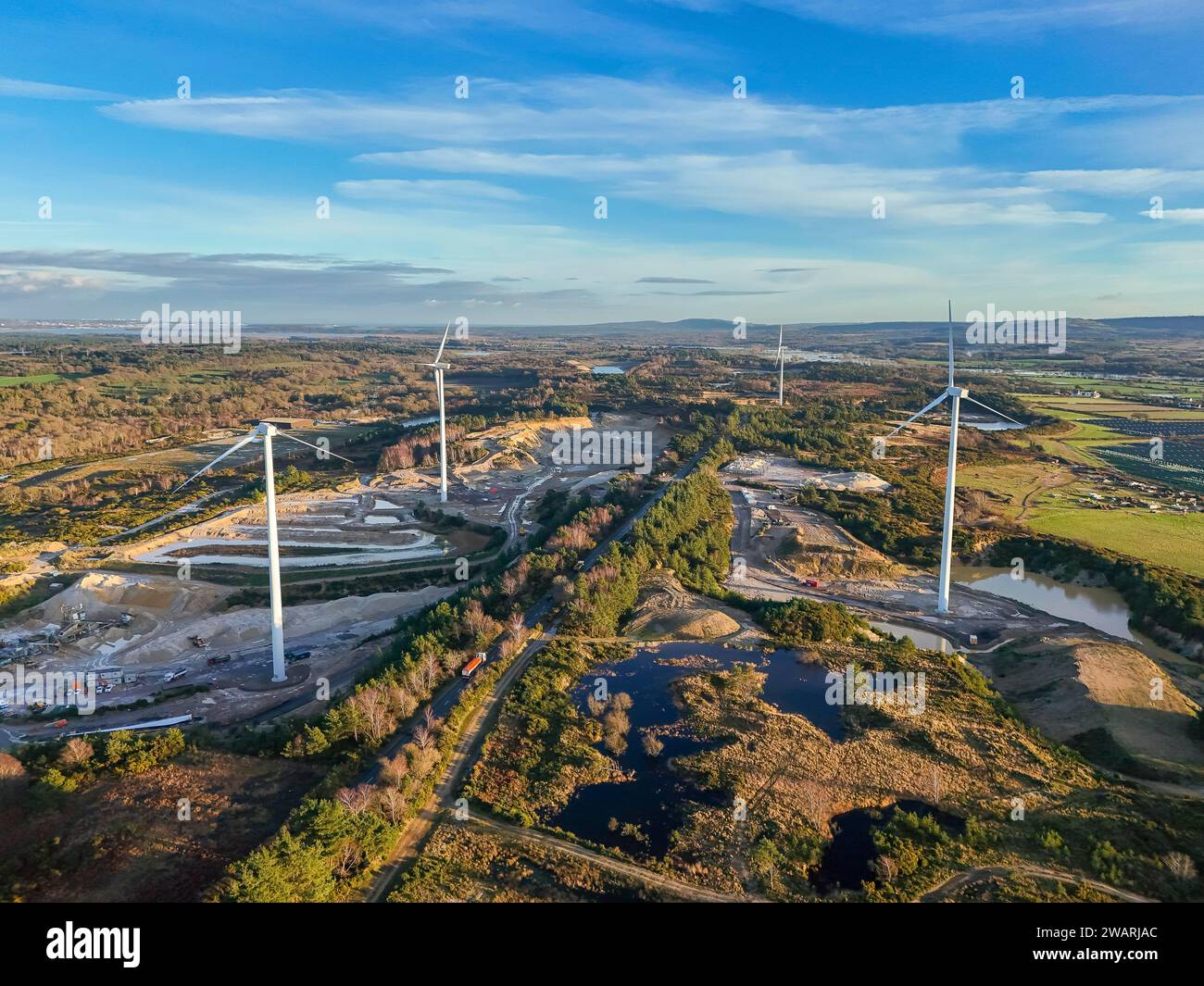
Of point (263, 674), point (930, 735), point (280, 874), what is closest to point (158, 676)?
point (263, 674)

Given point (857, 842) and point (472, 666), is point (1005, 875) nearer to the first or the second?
point (857, 842)

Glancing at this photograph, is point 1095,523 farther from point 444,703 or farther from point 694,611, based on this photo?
point 444,703

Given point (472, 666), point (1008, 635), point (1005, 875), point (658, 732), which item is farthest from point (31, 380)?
point (1005, 875)

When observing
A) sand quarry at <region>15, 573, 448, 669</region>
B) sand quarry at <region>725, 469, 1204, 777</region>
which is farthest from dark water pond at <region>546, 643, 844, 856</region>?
sand quarry at <region>15, 573, 448, 669</region>

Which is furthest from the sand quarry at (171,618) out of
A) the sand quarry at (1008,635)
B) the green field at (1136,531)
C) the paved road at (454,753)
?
the green field at (1136,531)

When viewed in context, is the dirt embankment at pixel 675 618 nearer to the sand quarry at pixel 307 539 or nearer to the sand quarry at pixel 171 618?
the sand quarry at pixel 171 618

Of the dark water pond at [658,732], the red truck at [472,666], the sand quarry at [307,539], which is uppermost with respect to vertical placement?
the sand quarry at [307,539]
